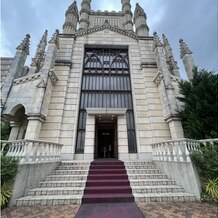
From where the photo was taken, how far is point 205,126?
5.88 meters

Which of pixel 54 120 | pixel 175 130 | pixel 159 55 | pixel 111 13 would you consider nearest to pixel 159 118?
pixel 175 130

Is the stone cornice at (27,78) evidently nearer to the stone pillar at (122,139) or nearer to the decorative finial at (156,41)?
the stone pillar at (122,139)

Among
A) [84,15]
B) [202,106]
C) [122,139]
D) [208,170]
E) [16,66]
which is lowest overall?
[208,170]

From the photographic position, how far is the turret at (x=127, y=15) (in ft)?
56.7

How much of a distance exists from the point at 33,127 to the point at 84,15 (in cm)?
1722

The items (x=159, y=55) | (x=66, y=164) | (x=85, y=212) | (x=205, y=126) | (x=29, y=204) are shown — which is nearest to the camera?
(x=85, y=212)

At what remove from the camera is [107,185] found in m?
4.74

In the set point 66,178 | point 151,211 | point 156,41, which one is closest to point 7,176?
point 66,178

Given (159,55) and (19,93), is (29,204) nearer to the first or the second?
(19,93)

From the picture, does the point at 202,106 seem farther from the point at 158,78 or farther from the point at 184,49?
the point at 184,49

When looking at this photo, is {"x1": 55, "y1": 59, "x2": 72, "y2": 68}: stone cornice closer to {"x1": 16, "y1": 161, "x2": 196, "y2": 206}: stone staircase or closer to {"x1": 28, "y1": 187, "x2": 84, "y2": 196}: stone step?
{"x1": 16, "y1": 161, "x2": 196, "y2": 206}: stone staircase

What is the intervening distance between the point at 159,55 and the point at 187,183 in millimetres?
8685

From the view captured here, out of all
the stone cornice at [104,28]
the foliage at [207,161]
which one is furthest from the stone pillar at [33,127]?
the stone cornice at [104,28]

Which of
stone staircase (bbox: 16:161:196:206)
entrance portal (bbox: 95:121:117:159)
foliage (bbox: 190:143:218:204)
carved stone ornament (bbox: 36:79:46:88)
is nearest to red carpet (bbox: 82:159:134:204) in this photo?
stone staircase (bbox: 16:161:196:206)
